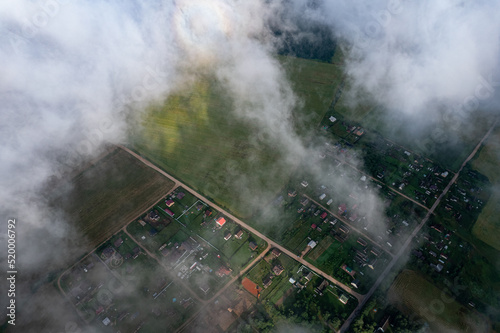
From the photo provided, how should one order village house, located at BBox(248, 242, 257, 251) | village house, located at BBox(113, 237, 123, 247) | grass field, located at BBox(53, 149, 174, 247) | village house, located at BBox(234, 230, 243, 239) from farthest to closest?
grass field, located at BBox(53, 149, 174, 247), village house, located at BBox(234, 230, 243, 239), village house, located at BBox(113, 237, 123, 247), village house, located at BBox(248, 242, 257, 251)

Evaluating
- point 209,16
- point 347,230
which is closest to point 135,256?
point 347,230

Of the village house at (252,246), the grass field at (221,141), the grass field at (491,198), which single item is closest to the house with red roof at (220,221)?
the grass field at (221,141)

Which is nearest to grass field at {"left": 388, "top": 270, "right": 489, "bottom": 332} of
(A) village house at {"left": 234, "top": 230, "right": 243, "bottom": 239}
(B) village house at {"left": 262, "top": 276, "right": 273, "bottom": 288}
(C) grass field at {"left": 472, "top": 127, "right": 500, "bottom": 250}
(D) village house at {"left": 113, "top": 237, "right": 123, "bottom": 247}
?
(C) grass field at {"left": 472, "top": 127, "right": 500, "bottom": 250}

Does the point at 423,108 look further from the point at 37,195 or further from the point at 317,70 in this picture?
the point at 37,195

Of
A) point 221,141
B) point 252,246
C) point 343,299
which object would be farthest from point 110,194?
point 343,299

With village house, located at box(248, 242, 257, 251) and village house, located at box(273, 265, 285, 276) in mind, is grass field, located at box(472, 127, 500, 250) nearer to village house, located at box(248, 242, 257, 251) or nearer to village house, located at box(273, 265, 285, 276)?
village house, located at box(273, 265, 285, 276)

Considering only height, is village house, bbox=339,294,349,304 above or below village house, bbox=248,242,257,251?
above
